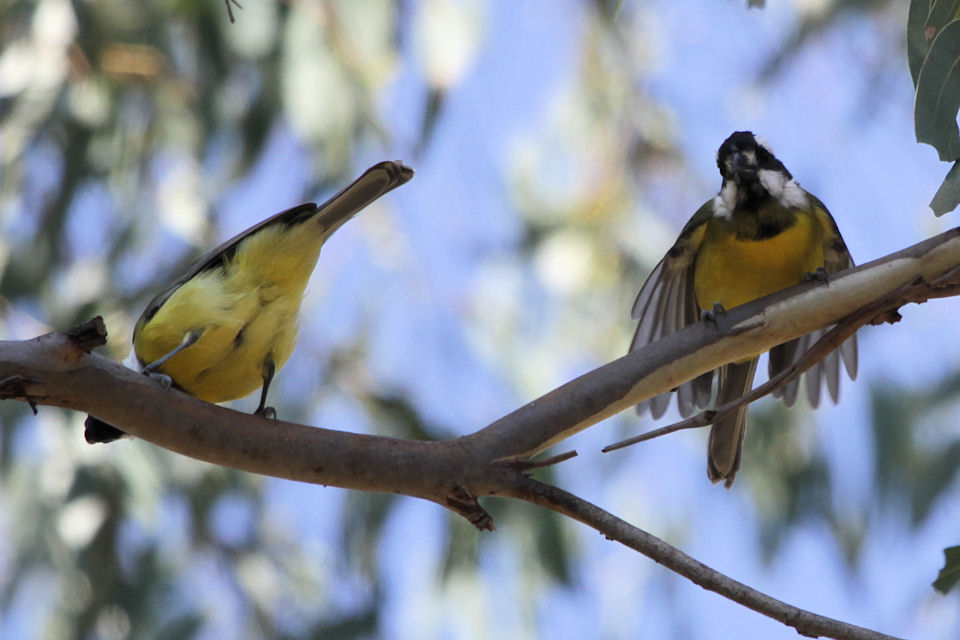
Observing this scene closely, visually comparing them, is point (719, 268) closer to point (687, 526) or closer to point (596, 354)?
point (596, 354)

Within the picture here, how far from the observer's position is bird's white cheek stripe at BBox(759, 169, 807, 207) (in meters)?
2.85

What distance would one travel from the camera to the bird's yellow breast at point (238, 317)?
2689mm

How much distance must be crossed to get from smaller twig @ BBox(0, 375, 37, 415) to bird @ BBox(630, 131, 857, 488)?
1496mm

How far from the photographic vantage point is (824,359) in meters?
3.16

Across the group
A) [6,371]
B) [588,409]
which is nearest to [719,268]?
[588,409]

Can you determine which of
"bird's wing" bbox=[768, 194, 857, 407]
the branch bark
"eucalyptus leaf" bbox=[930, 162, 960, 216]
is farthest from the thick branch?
"bird's wing" bbox=[768, 194, 857, 407]

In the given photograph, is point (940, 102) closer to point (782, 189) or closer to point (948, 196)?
point (948, 196)

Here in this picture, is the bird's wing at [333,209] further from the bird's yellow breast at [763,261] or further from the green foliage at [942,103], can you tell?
the green foliage at [942,103]

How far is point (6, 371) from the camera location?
177cm

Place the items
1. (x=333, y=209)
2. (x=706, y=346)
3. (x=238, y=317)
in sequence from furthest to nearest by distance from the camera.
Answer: (x=333, y=209) < (x=238, y=317) < (x=706, y=346)

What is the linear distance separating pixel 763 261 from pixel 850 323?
837mm

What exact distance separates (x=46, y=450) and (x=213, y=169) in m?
1.25

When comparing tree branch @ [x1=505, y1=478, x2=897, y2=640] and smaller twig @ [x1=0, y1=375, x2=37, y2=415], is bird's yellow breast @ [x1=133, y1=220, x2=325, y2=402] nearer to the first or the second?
smaller twig @ [x1=0, y1=375, x2=37, y2=415]

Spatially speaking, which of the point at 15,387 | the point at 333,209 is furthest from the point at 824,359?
the point at 15,387
